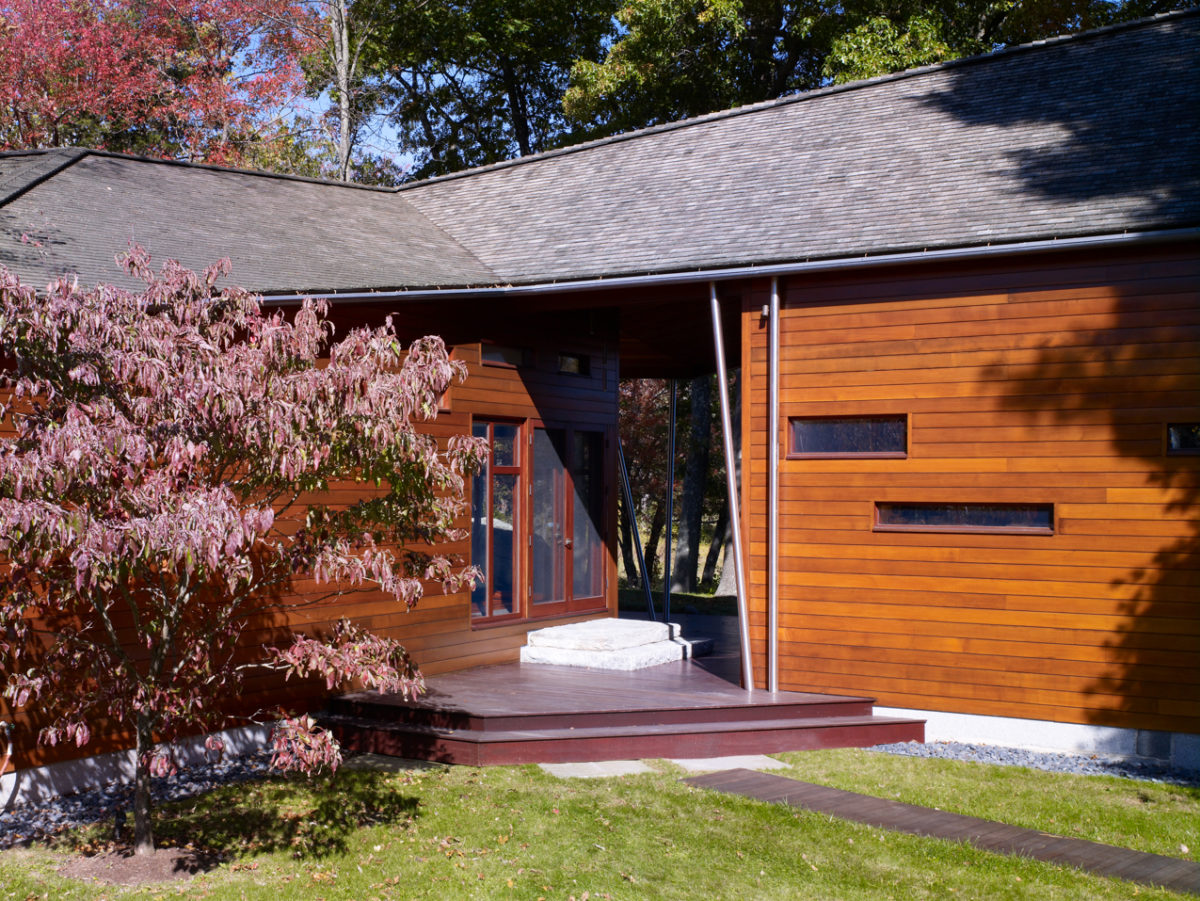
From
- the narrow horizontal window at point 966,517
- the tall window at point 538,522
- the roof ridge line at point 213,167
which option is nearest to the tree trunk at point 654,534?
the roof ridge line at point 213,167

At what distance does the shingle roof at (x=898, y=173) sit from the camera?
7930 mm

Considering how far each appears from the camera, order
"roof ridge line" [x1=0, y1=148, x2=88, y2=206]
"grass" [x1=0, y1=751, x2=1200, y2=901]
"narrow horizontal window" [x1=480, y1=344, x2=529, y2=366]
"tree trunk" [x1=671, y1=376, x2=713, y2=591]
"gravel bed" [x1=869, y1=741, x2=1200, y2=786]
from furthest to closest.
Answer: "tree trunk" [x1=671, y1=376, x2=713, y2=591], "narrow horizontal window" [x1=480, y1=344, x2=529, y2=366], "roof ridge line" [x1=0, y1=148, x2=88, y2=206], "gravel bed" [x1=869, y1=741, x2=1200, y2=786], "grass" [x1=0, y1=751, x2=1200, y2=901]

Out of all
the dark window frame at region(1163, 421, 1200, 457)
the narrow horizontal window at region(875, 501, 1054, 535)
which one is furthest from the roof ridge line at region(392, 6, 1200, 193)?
the narrow horizontal window at region(875, 501, 1054, 535)

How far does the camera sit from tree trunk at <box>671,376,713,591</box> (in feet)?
63.0

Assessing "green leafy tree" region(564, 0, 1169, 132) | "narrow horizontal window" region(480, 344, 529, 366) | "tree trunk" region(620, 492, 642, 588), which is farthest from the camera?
"tree trunk" region(620, 492, 642, 588)

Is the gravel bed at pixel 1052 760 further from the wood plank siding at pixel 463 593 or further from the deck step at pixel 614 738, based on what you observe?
the wood plank siding at pixel 463 593

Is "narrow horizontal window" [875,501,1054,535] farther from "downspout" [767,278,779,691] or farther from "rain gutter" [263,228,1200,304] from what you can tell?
"rain gutter" [263,228,1200,304]

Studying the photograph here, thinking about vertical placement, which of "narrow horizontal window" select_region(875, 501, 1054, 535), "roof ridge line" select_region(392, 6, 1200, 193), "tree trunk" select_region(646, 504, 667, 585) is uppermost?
"roof ridge line" select_region(392, 6, 1200, 193)

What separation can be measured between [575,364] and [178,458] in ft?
21.9

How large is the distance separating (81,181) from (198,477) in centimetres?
583

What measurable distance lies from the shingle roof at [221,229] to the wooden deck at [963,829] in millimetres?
4528

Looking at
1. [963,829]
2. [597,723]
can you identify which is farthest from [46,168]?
[963,829]

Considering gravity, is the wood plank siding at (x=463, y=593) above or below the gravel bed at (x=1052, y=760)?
above

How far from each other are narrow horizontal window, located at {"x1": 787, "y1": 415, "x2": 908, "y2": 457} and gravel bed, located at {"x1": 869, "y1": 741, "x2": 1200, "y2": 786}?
85.0 inches
